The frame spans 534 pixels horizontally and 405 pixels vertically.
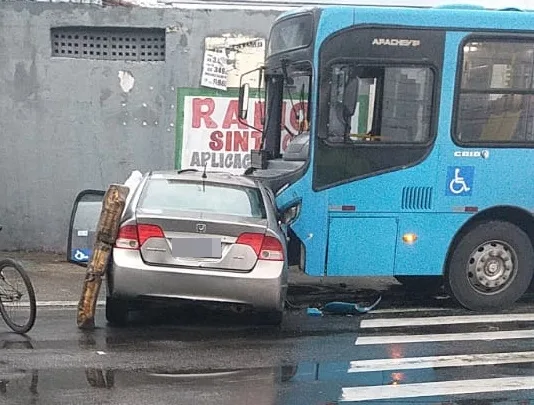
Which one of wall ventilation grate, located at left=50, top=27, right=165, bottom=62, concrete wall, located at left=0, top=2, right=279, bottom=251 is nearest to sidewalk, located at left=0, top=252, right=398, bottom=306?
concrete wall, located at left=0, top=2, right=279, bottom=251

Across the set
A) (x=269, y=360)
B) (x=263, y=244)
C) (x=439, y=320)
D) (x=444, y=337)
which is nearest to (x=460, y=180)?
(x=439, y=320)

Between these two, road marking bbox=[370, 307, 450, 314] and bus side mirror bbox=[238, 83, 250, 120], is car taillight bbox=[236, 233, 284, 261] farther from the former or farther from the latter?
bus side mirror bbox=[238, 83, 250, 120]

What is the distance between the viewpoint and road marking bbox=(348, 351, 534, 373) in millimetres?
6656

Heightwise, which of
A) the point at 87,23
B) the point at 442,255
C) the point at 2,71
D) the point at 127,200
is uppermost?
the point at 87,23

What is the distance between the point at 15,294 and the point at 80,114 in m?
4.60

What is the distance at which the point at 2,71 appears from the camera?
11.4 meters

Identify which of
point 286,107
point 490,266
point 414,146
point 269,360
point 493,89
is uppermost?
point 493,89

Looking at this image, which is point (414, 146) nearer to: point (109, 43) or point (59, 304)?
point (59, 304)

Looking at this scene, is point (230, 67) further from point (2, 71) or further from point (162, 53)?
point (2, 71)

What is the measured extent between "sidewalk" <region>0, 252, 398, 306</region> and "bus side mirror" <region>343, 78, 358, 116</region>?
7.85 feet

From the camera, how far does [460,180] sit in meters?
8.65

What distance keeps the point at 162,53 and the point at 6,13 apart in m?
2.27

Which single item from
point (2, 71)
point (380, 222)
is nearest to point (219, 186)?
point (380, 222)

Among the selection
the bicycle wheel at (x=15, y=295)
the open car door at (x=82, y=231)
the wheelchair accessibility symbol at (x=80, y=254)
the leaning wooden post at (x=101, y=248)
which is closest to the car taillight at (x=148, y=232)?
the leaning wooden post at (x=101, y=248)
